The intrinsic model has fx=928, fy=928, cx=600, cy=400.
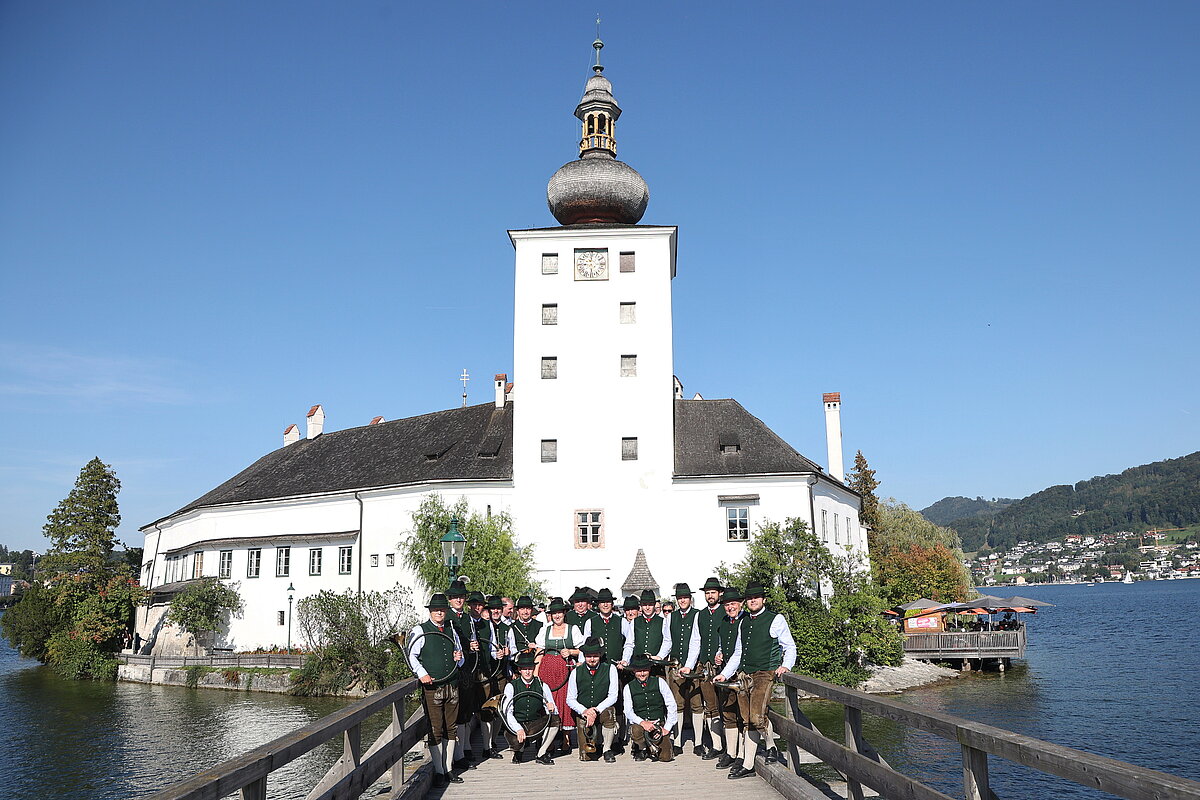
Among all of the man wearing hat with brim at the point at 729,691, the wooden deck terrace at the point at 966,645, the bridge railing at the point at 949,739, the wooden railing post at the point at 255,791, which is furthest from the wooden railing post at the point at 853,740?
the wooden deck terrace at the point at 966,645

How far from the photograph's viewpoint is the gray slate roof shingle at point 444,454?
39344 millimetres

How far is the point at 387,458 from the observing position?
47.2m

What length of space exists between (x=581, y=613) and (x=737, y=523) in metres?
25.9

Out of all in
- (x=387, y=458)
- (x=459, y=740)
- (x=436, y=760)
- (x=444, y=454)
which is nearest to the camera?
(x=436, y=760)

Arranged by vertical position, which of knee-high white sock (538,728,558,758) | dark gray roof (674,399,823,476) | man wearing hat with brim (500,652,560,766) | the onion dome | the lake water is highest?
the onion dome

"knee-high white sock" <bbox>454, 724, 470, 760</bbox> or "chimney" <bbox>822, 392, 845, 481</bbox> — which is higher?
"chimney" <bbox>822, 392, 845, 481</bbox>

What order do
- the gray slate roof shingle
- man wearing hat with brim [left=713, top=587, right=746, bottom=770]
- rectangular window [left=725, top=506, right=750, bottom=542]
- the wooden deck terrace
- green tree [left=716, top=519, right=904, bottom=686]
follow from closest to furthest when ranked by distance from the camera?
1. man wearing hat with brim [left=713, top=587, right=746, bottom=770]
2. green tree [left=716, top=519, right=904, bottom=686]
3. rectangular window [left=725, top=506, right=750, bottom=542]
4. the gray slate roof shingle
5. the wooden deck terrace

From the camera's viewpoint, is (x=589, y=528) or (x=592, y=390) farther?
(x=592, y=390)

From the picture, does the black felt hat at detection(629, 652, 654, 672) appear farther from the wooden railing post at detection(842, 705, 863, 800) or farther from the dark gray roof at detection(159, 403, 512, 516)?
the dark gray roof at detection(159, 403, 512, 516)

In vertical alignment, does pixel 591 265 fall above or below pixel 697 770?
above

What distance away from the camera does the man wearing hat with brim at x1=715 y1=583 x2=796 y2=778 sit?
9.88 m

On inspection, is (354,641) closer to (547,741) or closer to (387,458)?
(387,458)

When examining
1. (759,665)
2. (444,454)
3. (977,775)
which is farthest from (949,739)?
(444,454)

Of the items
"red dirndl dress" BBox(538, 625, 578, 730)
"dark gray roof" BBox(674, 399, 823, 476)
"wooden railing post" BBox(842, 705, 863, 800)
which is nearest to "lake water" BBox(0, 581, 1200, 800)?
"dark gray roof" BBox(674, 399, 823, 476)
